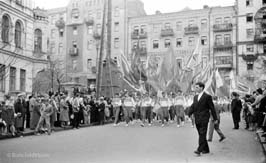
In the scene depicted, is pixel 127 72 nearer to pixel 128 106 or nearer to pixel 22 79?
pixel 128 106

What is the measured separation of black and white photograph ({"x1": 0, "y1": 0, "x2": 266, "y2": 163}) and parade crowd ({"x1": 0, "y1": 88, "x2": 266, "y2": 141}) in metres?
0.06

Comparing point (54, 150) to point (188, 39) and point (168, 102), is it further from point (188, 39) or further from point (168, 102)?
point (188, 39)

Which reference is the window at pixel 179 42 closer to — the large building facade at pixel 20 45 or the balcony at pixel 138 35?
the balcony at pixel 138 35

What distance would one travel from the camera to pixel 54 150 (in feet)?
33.6

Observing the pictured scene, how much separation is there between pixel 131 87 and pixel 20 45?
10276mm

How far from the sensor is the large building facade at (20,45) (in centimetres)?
2591

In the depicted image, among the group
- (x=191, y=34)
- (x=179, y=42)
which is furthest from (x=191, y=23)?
(x=179, y=42)

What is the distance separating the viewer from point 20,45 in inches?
1149

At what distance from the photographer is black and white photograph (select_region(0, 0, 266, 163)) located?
33.6 feet

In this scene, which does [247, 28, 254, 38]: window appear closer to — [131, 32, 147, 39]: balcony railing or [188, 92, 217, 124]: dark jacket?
[131, 32, 147, 39]: balcony railing

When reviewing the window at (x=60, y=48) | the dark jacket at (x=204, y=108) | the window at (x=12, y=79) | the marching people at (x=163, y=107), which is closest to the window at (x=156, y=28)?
the window at (x=60, y=48)

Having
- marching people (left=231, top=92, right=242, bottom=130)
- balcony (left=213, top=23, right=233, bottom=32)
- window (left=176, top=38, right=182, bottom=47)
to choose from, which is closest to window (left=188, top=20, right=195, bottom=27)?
window (left=176, top=38, right=182, bottom=47)

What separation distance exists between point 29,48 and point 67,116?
1509cm

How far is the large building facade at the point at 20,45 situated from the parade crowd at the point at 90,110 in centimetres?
754
